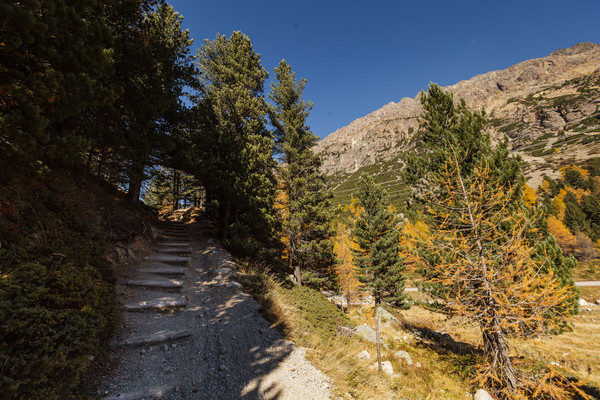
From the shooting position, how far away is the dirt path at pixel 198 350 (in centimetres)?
424

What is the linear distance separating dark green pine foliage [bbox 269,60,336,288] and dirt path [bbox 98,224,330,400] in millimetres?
8405

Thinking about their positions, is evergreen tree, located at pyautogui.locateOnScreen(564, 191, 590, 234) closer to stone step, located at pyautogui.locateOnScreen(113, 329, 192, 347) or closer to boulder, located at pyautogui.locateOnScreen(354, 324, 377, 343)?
boulder, located at pyautogui.locateOnScreen(354, 324, 377, 343)

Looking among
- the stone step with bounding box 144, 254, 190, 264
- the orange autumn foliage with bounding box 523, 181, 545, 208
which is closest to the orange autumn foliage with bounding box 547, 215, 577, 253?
the orange autumn foliage with bounding box 523, 181, 545, 208

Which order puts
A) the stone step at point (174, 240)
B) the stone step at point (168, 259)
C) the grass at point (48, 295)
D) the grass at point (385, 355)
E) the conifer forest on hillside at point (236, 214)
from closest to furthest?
the grass at point (48, 295), the conifer forest on hillside at point (236, 214), the grass at point (385, 355), the stone step at point (168, 259), the stone step at point (174, 240)

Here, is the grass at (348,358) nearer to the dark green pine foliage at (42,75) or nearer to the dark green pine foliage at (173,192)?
the dark green pine foliage at (42,75)

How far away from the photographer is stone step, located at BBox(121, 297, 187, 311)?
19.4ft

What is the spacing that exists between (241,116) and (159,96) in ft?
18.0

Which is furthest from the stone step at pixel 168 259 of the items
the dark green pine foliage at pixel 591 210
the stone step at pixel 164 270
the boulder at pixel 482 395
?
the dark green pine foliage at pixel 591 210

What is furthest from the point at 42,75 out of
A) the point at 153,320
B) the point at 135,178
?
the point at 153,320

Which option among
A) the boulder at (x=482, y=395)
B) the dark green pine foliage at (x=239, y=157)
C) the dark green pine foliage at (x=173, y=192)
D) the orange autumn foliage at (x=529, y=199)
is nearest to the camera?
the boulder at (x=482, y=395)

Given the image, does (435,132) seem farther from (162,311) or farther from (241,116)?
(162,311)

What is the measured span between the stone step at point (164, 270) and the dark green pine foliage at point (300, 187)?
8.19m

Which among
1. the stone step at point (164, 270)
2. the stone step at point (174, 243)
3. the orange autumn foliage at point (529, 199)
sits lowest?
the stone step at point (164, 270)

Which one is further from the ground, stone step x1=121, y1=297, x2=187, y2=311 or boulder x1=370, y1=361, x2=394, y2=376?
stone step x1=121, y1=297, x2=187, y2=311
